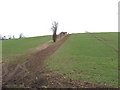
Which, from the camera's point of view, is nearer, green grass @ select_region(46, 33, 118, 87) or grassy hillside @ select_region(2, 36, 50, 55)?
green grass @ select_region(46, 33, 118, 87)

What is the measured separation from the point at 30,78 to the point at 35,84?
4.51 ft

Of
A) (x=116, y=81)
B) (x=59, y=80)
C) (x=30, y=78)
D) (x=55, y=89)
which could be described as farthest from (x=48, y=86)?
(x=116, y=81)

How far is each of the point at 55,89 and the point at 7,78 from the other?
12.1ft

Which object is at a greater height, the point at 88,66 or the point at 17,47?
the point at 88,66

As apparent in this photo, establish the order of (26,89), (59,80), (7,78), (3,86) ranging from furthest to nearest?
(7,78)
(59,80)
(3,86)
(26,89)

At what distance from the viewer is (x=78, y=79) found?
10.8 meters

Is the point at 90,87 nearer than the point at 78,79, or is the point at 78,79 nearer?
the point at 90,87

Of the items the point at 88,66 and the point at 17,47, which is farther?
the point at 17,47

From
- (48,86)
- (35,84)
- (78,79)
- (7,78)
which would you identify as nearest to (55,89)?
(48,86)

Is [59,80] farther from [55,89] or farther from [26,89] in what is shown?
[26,89]

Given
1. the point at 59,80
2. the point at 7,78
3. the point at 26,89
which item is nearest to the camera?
the point at 26,89

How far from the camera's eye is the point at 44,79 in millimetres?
10672

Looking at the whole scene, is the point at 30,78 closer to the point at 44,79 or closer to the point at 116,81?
the point at 44,79

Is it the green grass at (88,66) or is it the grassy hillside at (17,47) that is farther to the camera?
the grassy hillside at (17,47)
